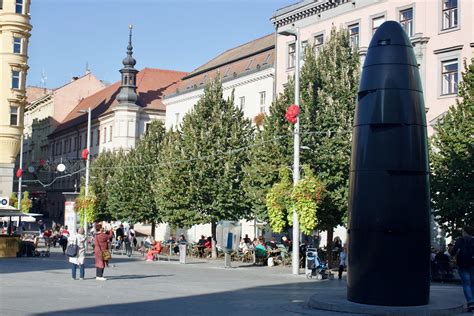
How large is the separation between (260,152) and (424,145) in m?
21.3

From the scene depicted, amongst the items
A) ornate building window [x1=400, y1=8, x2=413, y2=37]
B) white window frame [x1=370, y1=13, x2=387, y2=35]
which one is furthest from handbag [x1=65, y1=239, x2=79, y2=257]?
white window frame [x1=370, y1=13, x2=387, y2=35]

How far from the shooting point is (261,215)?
1499 inches

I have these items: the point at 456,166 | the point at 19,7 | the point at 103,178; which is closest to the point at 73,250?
the point at 456,166

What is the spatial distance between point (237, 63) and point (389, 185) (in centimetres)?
4529

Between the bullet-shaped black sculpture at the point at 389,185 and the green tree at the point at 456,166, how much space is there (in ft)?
45.8

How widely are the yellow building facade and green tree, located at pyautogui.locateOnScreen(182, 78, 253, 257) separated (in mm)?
25263

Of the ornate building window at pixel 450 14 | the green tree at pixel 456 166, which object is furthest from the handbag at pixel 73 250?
the ornate building window at pixel 450 14

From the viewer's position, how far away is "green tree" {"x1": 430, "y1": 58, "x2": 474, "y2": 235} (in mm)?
29656

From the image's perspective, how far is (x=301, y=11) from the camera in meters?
50.3

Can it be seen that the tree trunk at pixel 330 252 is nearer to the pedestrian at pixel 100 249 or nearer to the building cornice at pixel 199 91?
the pedestrian at pixel 100 249

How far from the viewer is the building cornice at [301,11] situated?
4769cm

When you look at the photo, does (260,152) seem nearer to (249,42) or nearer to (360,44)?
(360,44)

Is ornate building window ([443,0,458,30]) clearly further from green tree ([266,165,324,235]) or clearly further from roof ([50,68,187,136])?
roof ([50,68,187,136])

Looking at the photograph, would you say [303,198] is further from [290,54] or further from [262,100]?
[262,100]
